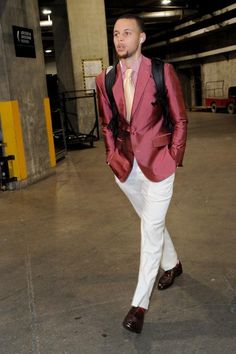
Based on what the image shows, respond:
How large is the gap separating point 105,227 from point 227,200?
5.00 feet

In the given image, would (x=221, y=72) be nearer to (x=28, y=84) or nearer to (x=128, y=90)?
(x=28, y=84)

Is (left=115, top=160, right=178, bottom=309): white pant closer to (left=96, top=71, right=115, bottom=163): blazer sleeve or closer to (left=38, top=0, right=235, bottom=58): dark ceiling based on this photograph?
(left=96, top=71, right=115, bottom=163): blazer sleeve

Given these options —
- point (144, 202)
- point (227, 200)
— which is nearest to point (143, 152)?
point (144, 202)

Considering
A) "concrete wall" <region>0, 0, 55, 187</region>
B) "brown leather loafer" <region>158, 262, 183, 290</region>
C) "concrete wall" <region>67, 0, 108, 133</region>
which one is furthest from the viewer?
"concrete wall" <region>67, 0, 108, 133</region>

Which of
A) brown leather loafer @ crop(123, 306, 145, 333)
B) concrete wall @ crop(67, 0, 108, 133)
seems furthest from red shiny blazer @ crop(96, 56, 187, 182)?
concrete wall @ crop(67, 0, 108, 133)

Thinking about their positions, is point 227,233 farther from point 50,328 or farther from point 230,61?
point 230,61

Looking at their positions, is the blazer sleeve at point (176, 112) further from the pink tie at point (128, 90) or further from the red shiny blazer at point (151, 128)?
the pink tie at point (128, 90)

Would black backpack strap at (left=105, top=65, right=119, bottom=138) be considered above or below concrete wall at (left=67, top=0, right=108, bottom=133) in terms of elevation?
below

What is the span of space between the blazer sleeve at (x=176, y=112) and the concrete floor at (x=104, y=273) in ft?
3.12

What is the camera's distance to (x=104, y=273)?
3.09 metres

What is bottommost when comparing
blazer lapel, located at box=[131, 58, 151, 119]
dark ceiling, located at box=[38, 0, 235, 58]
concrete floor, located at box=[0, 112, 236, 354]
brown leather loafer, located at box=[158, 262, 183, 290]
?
concrete floor, located at box=[0, 112, 236, 354]

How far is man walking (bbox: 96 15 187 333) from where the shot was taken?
7.35 feet

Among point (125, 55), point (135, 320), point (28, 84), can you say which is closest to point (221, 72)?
point (28, 84)

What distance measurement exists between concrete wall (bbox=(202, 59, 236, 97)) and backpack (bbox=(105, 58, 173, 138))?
57.7ft
